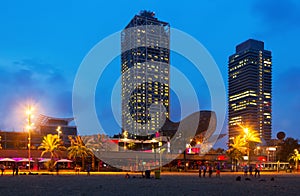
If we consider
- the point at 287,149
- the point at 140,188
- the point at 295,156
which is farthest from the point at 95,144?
the point at 287,149

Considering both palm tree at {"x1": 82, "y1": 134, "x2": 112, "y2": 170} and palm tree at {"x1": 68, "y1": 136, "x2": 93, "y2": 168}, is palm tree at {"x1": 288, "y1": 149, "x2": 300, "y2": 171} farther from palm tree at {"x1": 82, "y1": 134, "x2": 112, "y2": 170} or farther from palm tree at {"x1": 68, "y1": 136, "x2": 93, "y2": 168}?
palm tree at {"x1": 68, "y1": 136, "x2": 93, "y2": 168}

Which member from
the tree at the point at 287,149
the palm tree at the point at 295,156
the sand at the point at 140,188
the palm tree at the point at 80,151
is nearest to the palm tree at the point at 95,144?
the palm tree at the point at 80,151

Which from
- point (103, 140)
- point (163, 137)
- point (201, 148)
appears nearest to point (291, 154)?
point (201, 148)

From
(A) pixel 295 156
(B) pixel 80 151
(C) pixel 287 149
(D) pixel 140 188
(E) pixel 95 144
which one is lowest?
(A) pixel 295 156

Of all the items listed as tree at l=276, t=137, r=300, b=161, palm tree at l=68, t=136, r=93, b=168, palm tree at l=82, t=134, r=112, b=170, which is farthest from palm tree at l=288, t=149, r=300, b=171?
→ palm tree at l=68, t=136, r=93, b=168

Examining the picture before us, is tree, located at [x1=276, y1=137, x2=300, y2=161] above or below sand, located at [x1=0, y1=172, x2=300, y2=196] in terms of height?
below

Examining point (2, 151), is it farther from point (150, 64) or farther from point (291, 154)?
point (150, 64)

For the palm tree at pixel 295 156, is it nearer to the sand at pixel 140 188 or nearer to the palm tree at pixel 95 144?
the palm tree at pixel 95 144

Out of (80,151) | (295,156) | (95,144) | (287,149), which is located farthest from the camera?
(287,149)

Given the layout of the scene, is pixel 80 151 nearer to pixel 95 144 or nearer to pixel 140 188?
pixel 95 144

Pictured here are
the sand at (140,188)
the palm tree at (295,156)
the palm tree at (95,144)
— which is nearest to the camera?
the sand at (140,188)

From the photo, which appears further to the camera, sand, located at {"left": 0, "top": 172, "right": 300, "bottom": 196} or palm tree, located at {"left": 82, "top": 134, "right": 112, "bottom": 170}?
palm tree, located at {"left": 82, "top": 134, "right": 112, "bottom": 170}

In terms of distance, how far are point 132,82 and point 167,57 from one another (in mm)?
23148

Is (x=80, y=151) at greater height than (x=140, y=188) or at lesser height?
lesser
